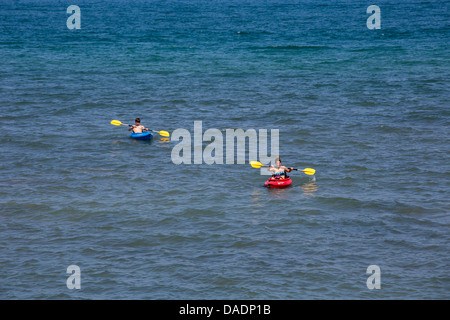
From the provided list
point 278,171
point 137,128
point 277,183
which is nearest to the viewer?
point 277,183

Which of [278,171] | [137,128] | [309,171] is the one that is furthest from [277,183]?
[137,128]

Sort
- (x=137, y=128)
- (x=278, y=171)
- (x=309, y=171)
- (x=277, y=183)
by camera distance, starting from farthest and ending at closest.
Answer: (x=137, y=128), (x=309, y=171), (x=278, y=171), (x=277, y=183)

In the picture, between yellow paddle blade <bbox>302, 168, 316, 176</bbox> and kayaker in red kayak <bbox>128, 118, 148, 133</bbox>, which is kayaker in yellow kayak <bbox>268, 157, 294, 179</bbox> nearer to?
yellow paddle blade <bbox>302, 168, 316, 176</bbox>

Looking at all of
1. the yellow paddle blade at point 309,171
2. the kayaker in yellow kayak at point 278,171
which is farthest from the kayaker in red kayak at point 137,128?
the yellow paddle blade at point 309,171

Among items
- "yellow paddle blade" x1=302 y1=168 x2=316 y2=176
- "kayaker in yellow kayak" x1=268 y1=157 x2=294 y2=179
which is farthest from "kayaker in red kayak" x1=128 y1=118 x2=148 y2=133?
"yellow paddle blade" x1=302 y1=168 x2=316 y2=176

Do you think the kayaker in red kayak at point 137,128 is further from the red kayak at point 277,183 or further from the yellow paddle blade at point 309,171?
the yellow paddle blade at point 309,171

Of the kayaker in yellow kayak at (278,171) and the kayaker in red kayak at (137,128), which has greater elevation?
the kayaker in red kayak at (137,128)

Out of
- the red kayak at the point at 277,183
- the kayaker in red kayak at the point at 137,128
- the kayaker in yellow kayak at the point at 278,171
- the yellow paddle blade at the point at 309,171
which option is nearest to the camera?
the red kayak at the point at 277,183

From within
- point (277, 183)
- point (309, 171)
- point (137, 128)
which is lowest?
point (277, 183)

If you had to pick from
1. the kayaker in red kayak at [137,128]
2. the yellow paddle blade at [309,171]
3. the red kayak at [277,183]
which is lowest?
the red kayak at [277,183]

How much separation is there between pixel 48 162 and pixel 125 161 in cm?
363

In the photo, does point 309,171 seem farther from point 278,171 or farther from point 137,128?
point 137,128

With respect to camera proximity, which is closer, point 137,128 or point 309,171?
point 309,171

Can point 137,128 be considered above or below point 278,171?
above
